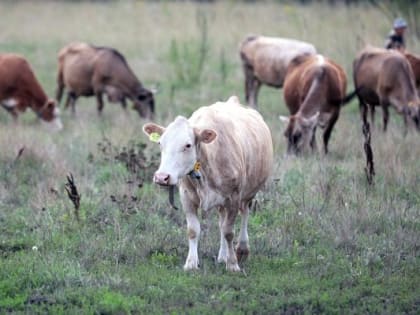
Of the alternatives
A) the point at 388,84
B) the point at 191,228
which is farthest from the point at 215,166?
the point at 388,84

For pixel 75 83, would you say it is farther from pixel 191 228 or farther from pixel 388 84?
pixel 191 228

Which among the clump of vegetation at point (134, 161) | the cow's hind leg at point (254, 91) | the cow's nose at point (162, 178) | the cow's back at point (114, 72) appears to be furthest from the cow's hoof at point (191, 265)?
the cow's hind leg at point (254, 91)

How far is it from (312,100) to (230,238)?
244 inches

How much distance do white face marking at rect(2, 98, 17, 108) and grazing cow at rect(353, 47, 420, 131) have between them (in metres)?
6.58

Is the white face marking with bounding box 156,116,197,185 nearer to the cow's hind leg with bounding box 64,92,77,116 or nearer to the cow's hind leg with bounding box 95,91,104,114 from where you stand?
the cow's hind leg with bounding box 95,91,104,114

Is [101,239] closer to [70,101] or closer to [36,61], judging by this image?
[70,101]

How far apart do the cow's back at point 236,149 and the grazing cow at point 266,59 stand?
7.99 meters

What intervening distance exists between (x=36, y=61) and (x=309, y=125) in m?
12.4

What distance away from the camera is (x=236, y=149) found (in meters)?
7.38

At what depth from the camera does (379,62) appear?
14.6 m

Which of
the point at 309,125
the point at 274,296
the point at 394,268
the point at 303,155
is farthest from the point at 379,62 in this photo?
the point at 274,296

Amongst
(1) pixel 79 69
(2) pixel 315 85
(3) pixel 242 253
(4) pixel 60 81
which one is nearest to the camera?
(3) pixel 242 253

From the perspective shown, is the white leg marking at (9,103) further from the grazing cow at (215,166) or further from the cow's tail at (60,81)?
the grazing cow at (215,166)

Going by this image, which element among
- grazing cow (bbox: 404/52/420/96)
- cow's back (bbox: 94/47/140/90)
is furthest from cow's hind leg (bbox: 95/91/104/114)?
grazing cow (bbox: 404/52/420/96)
